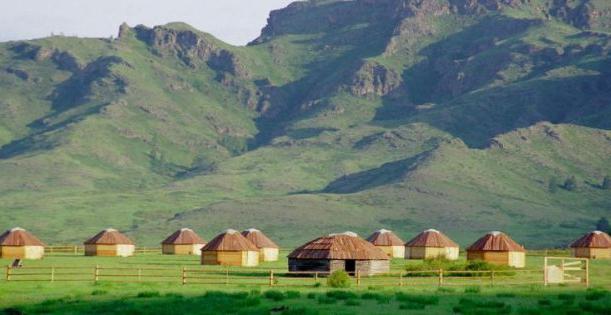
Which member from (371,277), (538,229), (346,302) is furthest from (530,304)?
(538,229)

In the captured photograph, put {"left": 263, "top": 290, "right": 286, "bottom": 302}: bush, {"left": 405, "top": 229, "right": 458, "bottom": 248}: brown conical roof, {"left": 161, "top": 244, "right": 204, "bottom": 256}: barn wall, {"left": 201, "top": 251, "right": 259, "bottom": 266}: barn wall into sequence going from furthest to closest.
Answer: {"left": 161, "top": 244, "right": 204, "bottom": 256}: barn wall, {"left": 405, "top": 229, "right": 458, "bottom": 248}: brown conical roof, {"left": 201, "top": 251, "right": 259, "bottom": 266}: barn wall, {"left": 263, "top": 290, "right": 286, "bottom": 302}: bush

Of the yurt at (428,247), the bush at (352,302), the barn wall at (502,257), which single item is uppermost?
the yurt at (428,247)

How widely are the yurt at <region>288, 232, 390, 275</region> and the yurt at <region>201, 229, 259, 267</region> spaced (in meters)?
17.7

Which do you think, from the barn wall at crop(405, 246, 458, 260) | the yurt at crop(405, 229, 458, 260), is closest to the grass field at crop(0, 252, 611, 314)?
the barn wall at crop(405, 246, 458, 260)

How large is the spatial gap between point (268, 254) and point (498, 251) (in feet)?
83.3

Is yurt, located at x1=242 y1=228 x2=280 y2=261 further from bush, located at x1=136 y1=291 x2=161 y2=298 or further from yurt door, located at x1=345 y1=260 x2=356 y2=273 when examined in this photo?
bush, located at x1=136 y1=291 x2=161 y2=298

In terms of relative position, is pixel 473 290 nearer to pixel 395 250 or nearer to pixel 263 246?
pixel 263 246

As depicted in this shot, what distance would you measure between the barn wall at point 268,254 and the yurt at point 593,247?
29677mm

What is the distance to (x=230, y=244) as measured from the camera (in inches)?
3799

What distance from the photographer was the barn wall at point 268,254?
357 ft

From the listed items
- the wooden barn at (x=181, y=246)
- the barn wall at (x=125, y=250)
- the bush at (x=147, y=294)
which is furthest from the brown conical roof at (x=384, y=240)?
the bush at (x=147, y=294)

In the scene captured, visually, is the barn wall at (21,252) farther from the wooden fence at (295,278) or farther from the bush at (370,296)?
the bush at (370,296)

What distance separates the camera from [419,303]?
47.3 meters

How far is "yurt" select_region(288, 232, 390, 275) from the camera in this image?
7694cm
